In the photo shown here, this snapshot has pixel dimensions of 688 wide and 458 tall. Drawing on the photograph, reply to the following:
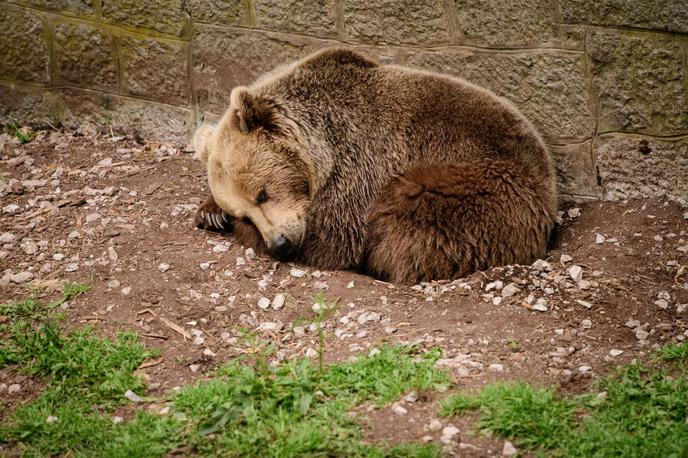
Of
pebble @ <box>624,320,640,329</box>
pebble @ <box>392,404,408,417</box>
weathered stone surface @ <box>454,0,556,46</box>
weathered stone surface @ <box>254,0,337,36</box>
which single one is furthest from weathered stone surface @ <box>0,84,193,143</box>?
pebble @ <box>624,320,640,329</box>

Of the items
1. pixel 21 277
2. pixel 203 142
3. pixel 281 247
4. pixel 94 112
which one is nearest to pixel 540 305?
pixel 281 247

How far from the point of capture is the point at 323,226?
4.82 metres

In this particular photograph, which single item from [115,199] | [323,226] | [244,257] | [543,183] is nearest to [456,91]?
[543,183]

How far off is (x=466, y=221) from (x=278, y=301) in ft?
3.78

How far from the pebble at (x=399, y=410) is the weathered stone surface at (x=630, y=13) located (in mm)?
2599

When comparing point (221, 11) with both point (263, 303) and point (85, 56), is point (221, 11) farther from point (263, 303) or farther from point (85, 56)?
point (263, 303)

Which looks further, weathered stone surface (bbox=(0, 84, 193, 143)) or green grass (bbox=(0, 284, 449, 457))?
weathered stone surface (bbox=(0, 84, 193, 143))

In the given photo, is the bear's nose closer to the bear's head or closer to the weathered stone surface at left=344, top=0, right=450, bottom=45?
the bear's head

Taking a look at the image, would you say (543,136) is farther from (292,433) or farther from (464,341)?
(292,433)

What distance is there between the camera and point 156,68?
19.9ft

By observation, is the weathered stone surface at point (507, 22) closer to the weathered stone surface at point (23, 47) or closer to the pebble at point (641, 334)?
the pebble at point (641, 334)

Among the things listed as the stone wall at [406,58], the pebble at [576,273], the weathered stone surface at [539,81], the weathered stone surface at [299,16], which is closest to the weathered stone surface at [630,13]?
the stone wall at [406,58]

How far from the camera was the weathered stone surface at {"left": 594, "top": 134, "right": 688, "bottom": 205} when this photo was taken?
15.4ft

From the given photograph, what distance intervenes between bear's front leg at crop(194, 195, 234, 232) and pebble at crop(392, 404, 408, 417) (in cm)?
215
